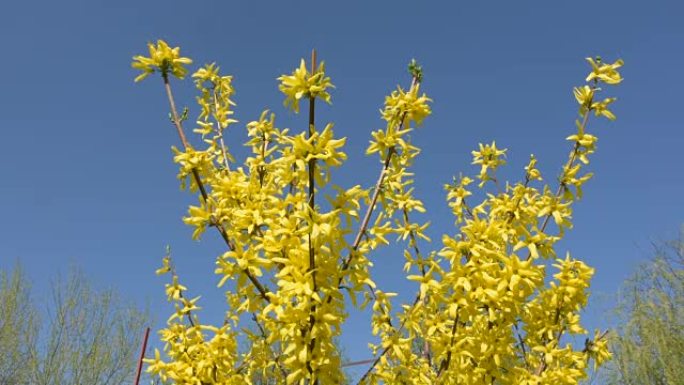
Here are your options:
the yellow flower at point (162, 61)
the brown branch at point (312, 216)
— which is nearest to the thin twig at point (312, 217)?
the brown branch at point (312, 216)

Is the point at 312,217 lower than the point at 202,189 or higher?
lower

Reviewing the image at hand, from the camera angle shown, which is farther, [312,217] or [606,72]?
[606,72]

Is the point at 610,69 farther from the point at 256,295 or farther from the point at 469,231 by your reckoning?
the point at 256,295

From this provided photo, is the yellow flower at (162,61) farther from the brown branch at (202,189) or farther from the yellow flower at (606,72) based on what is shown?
the yellow flower at (606,72)

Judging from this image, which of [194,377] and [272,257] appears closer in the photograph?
[272,257]

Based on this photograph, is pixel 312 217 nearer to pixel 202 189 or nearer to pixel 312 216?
pixel 312 216

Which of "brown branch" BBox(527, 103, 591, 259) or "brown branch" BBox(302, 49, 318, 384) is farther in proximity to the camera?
"brown branch" BBox(527, 103, 591, 259)

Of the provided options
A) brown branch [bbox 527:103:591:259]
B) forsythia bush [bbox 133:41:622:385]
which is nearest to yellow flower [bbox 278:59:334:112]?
forsythia bush [bbox 133:41:622:385]

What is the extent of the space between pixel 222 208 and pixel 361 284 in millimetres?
814

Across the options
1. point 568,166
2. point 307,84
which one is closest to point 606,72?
point 568,166

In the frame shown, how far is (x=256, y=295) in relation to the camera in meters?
2.83

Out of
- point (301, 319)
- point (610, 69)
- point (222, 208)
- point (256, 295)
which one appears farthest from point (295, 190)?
point (610, 69)

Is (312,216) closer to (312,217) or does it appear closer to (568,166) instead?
(312,217)

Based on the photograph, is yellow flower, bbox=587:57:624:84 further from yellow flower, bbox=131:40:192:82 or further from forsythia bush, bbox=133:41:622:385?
yellow flower, bbox=131:40:192:82
